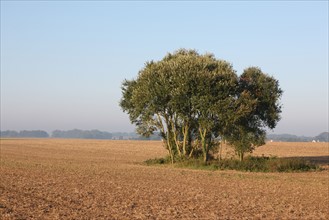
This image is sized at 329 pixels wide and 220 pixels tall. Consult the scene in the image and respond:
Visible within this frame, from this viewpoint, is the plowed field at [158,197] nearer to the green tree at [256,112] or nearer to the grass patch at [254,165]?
the grass patch at [254,165]

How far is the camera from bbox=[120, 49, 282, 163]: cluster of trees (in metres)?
48.4

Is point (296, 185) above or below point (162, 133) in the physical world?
below

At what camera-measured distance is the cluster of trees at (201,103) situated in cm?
4844

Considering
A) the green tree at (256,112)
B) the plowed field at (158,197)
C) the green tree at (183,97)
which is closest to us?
the plowed field at (158,197)

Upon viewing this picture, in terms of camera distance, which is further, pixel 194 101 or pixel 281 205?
pixel 194 101

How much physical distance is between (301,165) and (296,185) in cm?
1605

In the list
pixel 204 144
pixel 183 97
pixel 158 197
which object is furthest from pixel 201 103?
pixel 158 197

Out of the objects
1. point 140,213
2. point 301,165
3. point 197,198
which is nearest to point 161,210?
point 140,213

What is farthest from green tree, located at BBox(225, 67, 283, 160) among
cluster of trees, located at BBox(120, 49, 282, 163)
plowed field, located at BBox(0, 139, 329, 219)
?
plowed field, located at BBox(0, 139, 329, 219)

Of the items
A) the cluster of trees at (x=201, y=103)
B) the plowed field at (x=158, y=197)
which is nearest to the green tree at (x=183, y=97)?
the cluster of trees at (x=201, y=103)

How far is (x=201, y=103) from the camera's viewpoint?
157 ft

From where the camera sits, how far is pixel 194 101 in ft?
159

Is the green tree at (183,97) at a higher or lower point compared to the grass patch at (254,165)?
higher

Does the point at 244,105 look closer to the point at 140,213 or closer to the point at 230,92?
the point at 230,92
